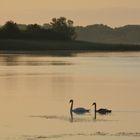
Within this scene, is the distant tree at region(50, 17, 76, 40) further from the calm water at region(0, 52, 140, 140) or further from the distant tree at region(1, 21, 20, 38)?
the calm water at region(0, 52, 140, 140)

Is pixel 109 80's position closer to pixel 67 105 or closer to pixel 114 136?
pixel 67 105

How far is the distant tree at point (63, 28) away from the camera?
104 meters

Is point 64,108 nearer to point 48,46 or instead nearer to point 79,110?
point 79,110

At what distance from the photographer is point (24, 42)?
94625mm

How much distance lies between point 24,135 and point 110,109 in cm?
610

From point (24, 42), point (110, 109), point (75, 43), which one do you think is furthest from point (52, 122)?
point (75, 43)

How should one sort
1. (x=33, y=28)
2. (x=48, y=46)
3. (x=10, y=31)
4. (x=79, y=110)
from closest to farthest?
1. (x=79, y=110)
2. (x=10, y=31)
3. (x=48, y=46)
4. (x=33, y=28)

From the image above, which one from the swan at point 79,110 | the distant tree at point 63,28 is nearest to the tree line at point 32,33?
the distant tree at point 63,28

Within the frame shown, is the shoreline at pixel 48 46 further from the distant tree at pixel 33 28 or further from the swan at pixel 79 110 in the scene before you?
the swan at pixel 79 110

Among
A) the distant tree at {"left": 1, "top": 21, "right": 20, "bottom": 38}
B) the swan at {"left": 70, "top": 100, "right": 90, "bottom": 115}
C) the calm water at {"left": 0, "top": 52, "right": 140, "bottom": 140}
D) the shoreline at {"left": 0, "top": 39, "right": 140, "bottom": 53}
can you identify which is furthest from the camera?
the distant tree at {"left": 1, "top": 21, "right": 20, "bottom": 38}

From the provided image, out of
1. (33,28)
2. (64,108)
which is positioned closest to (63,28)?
(33,28)

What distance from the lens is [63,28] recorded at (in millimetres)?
113062

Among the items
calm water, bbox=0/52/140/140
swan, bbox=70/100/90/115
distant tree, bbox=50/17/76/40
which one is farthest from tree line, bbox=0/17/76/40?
swan, bbox=70/100/90/115

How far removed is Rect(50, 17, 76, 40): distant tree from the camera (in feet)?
341
